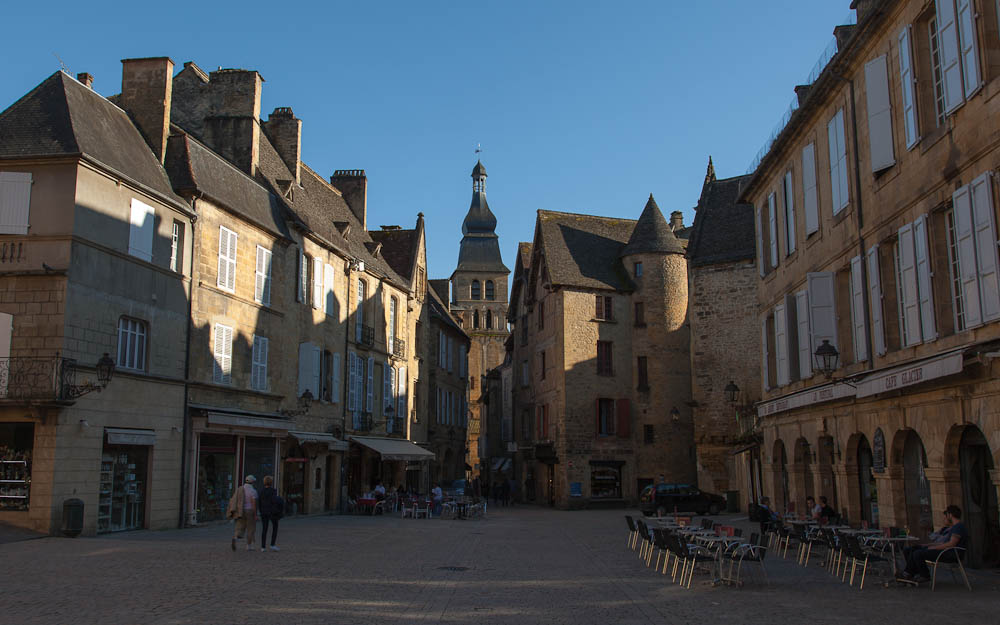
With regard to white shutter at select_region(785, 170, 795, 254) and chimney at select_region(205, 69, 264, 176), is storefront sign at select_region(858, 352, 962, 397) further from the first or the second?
chimney at select_region(205, 69, 264, 176)

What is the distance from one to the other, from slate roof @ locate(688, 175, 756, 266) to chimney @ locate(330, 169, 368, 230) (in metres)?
14.0

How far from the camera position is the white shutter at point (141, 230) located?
728 inches

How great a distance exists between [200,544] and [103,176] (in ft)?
25.2

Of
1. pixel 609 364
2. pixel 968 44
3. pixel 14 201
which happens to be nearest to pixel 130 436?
pixel 14 201

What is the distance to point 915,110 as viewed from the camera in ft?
42.9

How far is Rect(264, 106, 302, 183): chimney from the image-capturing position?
3067cm

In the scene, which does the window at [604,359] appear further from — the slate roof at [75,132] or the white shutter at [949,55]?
the white shutter at [949,55]

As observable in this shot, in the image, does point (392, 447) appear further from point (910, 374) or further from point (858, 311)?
point (910, 374)

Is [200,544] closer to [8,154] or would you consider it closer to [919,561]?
[8,154]

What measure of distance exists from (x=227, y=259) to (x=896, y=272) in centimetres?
1567

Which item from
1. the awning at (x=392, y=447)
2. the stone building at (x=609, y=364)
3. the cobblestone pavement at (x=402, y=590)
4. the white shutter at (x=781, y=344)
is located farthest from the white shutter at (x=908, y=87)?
the stone building at (x=609, y=364)

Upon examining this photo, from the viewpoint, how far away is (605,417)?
3847 cm

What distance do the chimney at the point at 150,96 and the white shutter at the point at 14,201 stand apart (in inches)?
183

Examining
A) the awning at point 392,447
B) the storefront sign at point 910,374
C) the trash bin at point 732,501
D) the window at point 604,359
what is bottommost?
the trash bin at point 732,501
